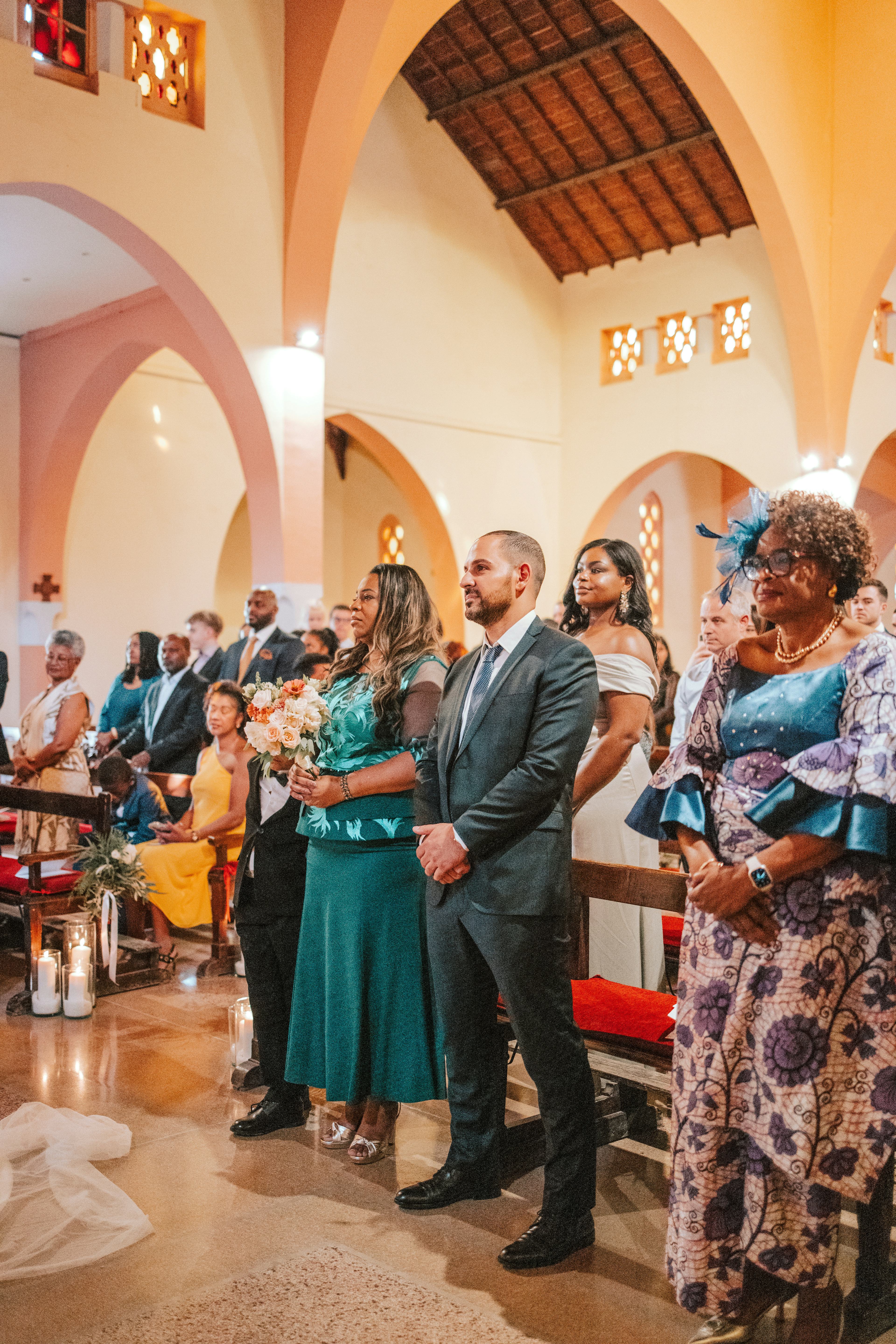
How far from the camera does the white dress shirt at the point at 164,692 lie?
7.59m

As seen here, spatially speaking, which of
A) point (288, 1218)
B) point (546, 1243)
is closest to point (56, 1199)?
point (288, 1218)

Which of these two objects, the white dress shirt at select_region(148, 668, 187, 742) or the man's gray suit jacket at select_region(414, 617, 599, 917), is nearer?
the man's gray suit jacket at select_region(414, 617, 599, 917)

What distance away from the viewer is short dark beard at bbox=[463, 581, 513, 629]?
3229 millimetres

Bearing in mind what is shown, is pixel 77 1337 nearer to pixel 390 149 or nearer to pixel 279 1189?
pixel 279 1189

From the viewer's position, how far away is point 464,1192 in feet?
11.1

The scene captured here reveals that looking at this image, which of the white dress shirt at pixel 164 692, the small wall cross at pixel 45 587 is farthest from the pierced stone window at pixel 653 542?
the white dress shirt at pixel 164 692

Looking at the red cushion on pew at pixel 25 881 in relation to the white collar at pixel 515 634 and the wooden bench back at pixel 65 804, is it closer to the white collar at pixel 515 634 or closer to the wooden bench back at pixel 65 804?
the wooden bench back at pixel 65 804

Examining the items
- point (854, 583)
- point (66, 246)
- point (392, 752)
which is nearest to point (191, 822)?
point (392, 752)

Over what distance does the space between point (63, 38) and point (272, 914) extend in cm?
670

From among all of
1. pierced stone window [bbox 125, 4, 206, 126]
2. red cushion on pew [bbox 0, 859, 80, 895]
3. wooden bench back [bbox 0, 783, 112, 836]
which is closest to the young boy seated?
wooden bench back [bbox 0, 783, 112, 836]

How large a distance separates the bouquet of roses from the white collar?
0.62 metres

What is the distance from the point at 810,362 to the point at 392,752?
10.7m

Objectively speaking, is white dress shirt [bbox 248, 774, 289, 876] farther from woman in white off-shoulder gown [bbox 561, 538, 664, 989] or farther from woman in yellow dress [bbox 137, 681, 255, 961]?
woman in yellow dress [bbox 137, 681, 255, 961]

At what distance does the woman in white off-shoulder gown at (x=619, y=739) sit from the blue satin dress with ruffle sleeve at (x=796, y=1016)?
1317mm
